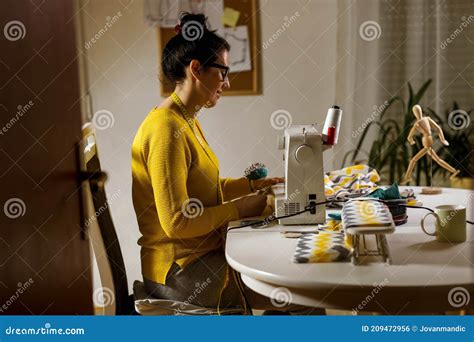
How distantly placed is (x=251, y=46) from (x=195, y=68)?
0.92 meters

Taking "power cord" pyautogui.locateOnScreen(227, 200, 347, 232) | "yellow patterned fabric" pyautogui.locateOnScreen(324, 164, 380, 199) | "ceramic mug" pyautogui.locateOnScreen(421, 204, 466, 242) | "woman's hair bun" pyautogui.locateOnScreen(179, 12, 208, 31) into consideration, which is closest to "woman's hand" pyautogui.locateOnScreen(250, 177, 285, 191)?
"yellow patterned fabric" pyautogui.locateOnScreen(324, 164, 380, 199)

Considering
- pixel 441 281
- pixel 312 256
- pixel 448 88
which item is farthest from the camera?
pixel 448 88

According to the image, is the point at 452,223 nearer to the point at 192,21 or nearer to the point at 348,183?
the point at 348,183

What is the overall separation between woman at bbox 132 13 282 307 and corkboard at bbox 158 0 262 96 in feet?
2.57

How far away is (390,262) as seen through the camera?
1336 millimetres

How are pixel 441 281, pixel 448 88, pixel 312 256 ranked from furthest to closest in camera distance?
1. pixel 448 88
2. pixel 312 256
3. pixel 441 281

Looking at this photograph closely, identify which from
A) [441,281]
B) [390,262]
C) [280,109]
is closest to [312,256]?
[390,262]

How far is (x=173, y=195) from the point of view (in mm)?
1643

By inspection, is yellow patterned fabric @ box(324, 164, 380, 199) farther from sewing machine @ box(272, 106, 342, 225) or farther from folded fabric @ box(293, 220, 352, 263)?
folded fabric @ box(293, 220, 352, 263)

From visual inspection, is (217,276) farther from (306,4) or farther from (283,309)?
(306,4)

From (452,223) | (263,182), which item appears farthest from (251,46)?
(452,223)

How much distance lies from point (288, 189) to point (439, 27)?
1417mm

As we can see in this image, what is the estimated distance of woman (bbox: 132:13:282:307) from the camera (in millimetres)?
1672

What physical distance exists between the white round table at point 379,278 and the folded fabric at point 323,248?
15mm
